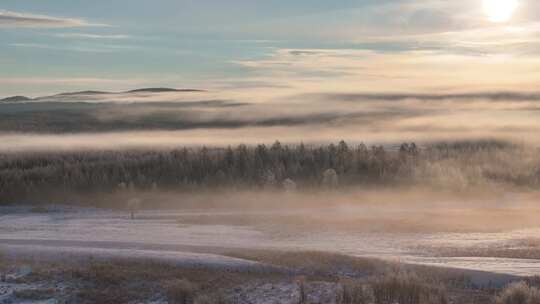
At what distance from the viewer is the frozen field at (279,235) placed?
36219 mm

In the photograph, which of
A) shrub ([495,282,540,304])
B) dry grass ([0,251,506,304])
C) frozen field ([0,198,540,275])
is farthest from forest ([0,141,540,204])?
shrub ([495,282,540,304])

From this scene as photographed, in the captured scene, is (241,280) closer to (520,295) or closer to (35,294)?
(35,294)

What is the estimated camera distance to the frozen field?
36219mm

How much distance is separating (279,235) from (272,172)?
36.3m

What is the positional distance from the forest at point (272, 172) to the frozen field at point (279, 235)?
13435 millimetres

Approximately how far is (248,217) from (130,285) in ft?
104

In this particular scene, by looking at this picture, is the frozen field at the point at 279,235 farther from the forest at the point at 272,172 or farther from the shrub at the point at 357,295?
the forest at the point at 272,172

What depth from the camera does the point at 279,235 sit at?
1916 inches

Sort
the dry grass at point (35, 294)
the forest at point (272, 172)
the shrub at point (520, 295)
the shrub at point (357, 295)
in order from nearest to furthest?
the shrub at point (520, 295), the shrub at point (357, 295), the dry grass at point (35, 294), the forest at point (272, 172)

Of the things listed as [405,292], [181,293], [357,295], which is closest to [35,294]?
[181,293]

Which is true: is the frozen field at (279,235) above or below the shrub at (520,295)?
below

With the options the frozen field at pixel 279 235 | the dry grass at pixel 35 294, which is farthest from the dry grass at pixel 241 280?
the frozen field at pixel 279 235

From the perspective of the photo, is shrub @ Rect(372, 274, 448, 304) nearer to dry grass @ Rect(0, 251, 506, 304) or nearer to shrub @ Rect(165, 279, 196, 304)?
dry grass @ Rect(0, 251, 506, 304)

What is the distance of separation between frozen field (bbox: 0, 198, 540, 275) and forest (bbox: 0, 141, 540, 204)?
13435mm
